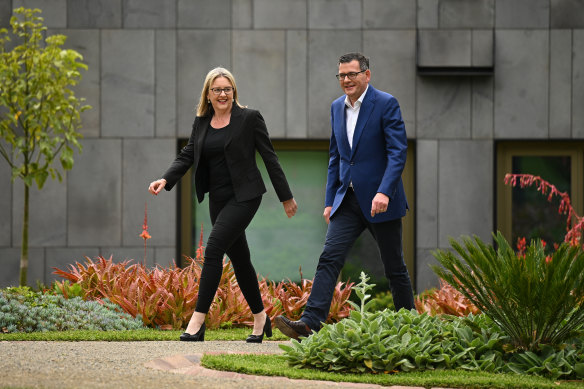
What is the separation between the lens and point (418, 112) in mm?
12219

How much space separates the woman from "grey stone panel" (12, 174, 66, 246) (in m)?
5.87

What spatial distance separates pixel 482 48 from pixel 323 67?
7.21 ft

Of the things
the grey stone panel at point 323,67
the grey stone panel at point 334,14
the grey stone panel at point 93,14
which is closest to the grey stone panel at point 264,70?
the grey stone panel at point 323,67

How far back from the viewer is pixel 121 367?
514 cm

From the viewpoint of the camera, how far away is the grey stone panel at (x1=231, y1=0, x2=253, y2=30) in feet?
40.1

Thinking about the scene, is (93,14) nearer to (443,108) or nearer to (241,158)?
(443,108)

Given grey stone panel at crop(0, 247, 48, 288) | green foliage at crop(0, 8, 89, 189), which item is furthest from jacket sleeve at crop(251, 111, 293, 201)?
grey stone panel at crop(0, 247, 48, 288)

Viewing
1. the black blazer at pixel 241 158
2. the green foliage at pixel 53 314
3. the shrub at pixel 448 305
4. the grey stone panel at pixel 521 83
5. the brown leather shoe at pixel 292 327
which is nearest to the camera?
the brown leather shoe at pixel 292 327

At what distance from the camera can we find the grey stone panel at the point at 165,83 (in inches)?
481

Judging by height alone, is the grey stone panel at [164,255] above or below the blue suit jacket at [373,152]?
below

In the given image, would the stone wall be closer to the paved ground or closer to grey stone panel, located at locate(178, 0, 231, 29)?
grey stone panel, located at locate(178, 0, 231, 29)

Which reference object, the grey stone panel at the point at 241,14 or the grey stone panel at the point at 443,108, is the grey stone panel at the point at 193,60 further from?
the grey stone panel at the point at 443,108

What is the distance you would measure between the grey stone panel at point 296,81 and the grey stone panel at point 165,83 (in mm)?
1580

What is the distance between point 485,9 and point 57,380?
917 centimetres
